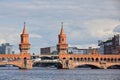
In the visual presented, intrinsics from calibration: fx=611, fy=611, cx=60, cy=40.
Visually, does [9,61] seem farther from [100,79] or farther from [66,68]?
[100,79]

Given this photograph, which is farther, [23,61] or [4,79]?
[23,61]

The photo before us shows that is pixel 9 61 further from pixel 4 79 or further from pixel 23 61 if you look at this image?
pixel 4 79

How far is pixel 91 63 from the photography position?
198 m

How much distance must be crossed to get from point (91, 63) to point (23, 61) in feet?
72.2

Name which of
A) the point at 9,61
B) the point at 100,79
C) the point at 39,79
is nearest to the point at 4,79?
the point at 39,79

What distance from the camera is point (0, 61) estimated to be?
197000 mm

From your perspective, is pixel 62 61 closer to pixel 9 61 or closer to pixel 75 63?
pixel 75 63

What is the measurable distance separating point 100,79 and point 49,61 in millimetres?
88964

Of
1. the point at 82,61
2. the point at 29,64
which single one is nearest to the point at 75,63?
the point at 82,61

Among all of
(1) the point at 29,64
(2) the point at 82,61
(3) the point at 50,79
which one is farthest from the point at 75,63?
(3) the point at 50,79

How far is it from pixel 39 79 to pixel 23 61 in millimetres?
85127

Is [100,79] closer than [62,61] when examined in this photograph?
Yes

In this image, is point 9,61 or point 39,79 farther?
point 9,61

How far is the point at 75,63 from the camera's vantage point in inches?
7810
